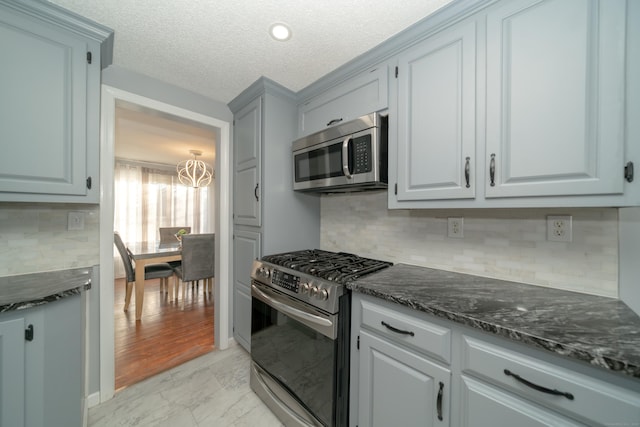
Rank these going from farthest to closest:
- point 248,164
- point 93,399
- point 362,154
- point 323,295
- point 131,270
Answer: point 131,270
point 248,164
point 93,399
point 362,154
point 323,295

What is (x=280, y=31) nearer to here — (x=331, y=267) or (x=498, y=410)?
(x=331, y=267)

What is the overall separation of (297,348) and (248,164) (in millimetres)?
1484

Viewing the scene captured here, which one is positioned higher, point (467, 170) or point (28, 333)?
point (467, 170)

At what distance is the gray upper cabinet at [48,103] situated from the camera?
44.3 inches

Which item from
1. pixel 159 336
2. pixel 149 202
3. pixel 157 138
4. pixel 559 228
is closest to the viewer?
pixel 559 228

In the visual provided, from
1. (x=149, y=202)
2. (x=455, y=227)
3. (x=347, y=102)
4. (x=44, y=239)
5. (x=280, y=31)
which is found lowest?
(x=44, y=239)

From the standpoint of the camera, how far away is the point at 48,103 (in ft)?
3.97

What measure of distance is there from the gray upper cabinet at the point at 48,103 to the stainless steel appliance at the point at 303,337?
119 centimetres

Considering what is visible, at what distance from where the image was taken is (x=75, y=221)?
153cm

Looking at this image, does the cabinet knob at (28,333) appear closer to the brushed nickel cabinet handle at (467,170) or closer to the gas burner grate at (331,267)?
the gas burner grate at (331,267)

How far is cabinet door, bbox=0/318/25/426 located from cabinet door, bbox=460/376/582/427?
5.84 ft

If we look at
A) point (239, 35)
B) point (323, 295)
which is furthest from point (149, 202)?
point (323, 295)

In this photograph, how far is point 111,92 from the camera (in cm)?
164

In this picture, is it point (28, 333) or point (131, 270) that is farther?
point (131, 270)
